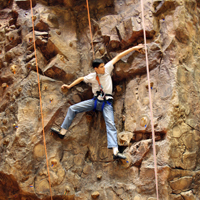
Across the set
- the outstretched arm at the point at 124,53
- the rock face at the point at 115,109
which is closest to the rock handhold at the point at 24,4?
the rock face at the point at 115,109

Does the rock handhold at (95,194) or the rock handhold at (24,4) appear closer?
the rock handhold at (95,194)

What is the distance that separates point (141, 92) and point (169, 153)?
3.26 ft

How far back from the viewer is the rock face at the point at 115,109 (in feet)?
9.44

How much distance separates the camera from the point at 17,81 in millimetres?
3795

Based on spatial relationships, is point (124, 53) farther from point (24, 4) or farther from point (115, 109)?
point (24, 4)

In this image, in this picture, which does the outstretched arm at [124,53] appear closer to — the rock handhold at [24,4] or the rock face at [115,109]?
the rock face at [115,109]

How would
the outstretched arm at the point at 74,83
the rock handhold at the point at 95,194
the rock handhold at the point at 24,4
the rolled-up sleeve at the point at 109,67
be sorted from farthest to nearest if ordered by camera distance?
the rock handhold at the point at 24,4
the outstretched arm at the point at 74,83
the rolled-up sleeve at the point at 109,67
the rock handhold at the point at 95,194

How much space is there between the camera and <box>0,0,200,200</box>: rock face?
2.88 meters

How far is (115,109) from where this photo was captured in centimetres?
361

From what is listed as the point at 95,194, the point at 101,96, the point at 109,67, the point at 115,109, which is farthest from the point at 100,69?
the point at 95,194

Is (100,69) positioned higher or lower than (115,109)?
higher

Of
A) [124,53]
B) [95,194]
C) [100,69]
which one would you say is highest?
[124,53]

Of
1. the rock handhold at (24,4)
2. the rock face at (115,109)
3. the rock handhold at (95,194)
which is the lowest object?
the rock handhold at (95,194)

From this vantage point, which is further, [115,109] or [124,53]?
[115,109]
